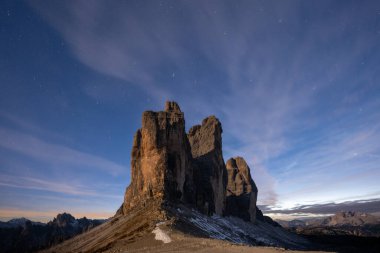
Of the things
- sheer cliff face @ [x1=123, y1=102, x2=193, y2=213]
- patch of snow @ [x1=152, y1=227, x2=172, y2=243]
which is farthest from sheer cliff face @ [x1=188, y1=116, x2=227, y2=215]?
patch of snow @ [x1=152, y1=227, x2=172, y2=243]

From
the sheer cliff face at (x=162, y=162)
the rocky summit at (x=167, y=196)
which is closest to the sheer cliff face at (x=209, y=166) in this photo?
the rocky summit at (x=167, y=196)

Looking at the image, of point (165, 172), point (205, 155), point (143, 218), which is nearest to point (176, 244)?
point (143, 218)

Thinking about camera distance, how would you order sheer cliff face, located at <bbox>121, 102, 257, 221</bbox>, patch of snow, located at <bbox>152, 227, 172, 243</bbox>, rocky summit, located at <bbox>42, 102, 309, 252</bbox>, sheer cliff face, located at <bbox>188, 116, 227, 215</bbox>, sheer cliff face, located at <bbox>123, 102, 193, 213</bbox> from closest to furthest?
patch of snow, located at <bbox>152, 227, 172, 243</bbox> < rocky summit, located at <bbox>42, 102, 309, 252</bbox> < sheer cliff face, located at <bbox>123, 102, 193, 213</bbox> < sheer cliff face, located at <bbox>121, 102, 257, 221</bbox> < sheer cliff face, located at <bbox>188, 116, 227, 215</bbox>

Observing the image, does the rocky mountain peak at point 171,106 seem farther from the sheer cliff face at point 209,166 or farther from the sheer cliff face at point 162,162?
the sheer cliff face at point 209,166

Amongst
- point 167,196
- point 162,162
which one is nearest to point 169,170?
point 162,162

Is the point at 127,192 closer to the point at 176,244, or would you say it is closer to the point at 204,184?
the point at 204,184

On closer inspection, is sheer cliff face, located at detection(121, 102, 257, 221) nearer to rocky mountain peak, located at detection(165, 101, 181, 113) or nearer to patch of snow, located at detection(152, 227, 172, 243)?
rocky mountain peak, located at detection(165, 101, 181, 113)

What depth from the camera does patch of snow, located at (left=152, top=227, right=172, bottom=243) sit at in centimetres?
4732

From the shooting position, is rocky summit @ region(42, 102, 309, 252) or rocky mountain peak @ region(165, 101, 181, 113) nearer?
rocky summit @ region(42, 102, 309, 252)

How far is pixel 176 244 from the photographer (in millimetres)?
41938

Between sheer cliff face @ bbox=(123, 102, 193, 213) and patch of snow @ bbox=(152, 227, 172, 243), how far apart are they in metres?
34.3

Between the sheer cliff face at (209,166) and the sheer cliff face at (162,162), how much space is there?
16.0 meters

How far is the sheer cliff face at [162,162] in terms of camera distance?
96.5 metres

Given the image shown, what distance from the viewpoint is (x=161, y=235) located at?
5175cm
